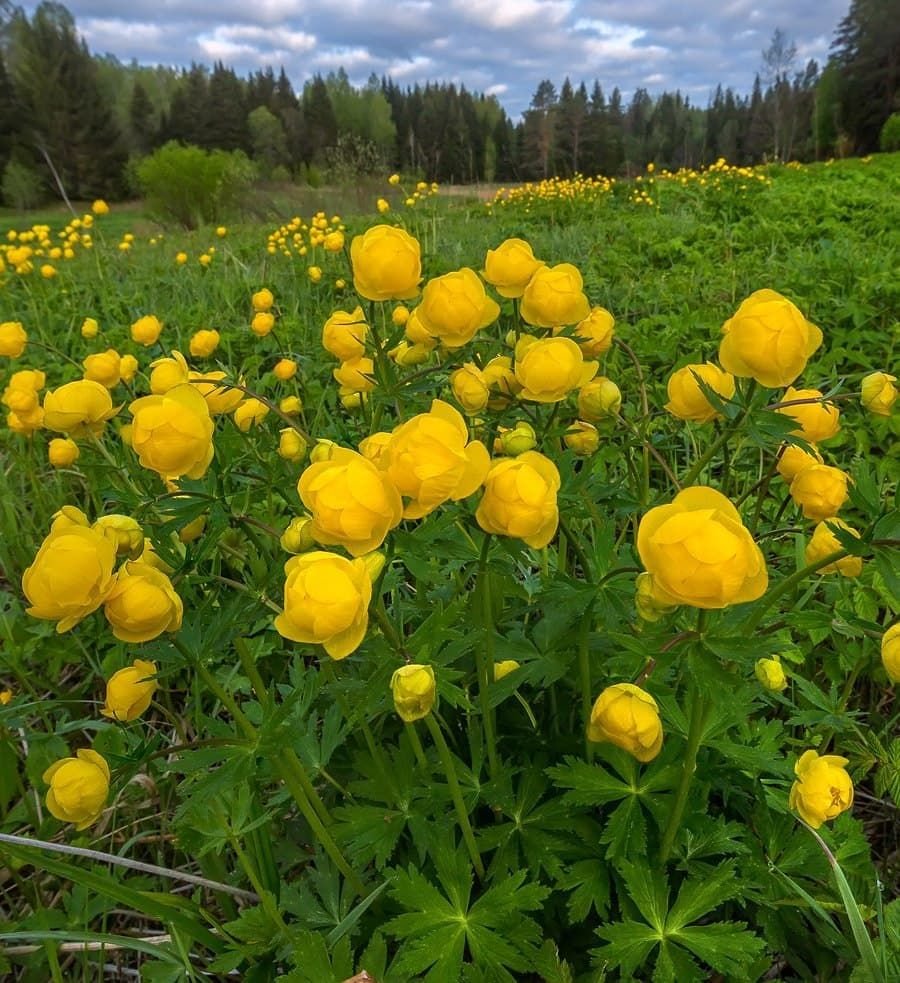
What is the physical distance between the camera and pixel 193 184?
43.1 ft

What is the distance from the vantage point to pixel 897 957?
90 centimetres

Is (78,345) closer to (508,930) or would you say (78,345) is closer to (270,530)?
(270,530)

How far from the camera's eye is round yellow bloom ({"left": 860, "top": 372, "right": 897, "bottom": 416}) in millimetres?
1104

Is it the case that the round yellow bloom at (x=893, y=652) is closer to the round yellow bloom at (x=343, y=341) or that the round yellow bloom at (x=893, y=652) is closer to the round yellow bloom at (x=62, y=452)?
the round yellow bloom at (x=343, y=341)

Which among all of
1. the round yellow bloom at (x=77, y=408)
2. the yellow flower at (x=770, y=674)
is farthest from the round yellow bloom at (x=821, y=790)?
the round yellow bloom at (x=77, y=408)

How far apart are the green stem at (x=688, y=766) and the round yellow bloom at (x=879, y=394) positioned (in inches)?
21.1

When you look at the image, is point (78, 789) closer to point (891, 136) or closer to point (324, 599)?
point (324, 599)

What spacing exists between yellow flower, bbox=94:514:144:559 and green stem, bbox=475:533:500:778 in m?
0.42

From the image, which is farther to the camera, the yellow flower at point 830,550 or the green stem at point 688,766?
the yellow flower at point 830,550

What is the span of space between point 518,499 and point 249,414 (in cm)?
71

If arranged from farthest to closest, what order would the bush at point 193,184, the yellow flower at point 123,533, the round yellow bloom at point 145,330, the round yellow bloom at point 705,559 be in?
the bush at point 193,184
the round yellow bloom at point 145,330
the yellow flower at point 123,533
the round yellow bloom at point 705,559

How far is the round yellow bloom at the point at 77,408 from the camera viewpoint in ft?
3.90

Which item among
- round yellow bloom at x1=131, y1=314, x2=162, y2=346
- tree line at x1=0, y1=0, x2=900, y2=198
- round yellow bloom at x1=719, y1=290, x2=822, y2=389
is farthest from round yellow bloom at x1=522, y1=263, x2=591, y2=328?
tree line at x1=0, y1=0, x2=900, y2=198

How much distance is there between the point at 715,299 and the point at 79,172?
3642 centimetres
